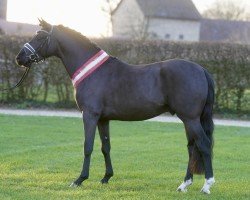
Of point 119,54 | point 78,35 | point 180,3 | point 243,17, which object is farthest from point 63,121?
point 243,17

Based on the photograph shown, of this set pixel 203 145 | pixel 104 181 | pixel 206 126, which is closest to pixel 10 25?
pixel 104 181

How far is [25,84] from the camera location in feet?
64.4

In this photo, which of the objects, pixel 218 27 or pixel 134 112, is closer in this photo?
pixel 134 112

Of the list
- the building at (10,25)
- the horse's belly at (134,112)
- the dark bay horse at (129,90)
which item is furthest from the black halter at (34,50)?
the building at (10,25)

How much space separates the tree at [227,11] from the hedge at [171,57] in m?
62.2

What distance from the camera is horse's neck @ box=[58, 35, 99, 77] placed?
8383 millimetres

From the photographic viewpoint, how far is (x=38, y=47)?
27.4 ft

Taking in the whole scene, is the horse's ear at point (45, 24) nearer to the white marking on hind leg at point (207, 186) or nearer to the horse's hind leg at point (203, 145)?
the horse's hind leg at point (203, 145)

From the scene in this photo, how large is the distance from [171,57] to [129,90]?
36.8ft

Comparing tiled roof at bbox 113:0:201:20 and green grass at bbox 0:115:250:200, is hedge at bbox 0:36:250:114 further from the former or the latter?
tiled roof at bbox 113:0:201:20

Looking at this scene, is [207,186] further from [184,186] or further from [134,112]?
[134,112]

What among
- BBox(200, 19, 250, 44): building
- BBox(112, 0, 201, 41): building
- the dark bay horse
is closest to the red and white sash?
the dark bay horse

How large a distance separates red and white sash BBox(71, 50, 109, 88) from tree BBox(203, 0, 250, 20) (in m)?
73.2

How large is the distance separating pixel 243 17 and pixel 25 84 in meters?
65.1
